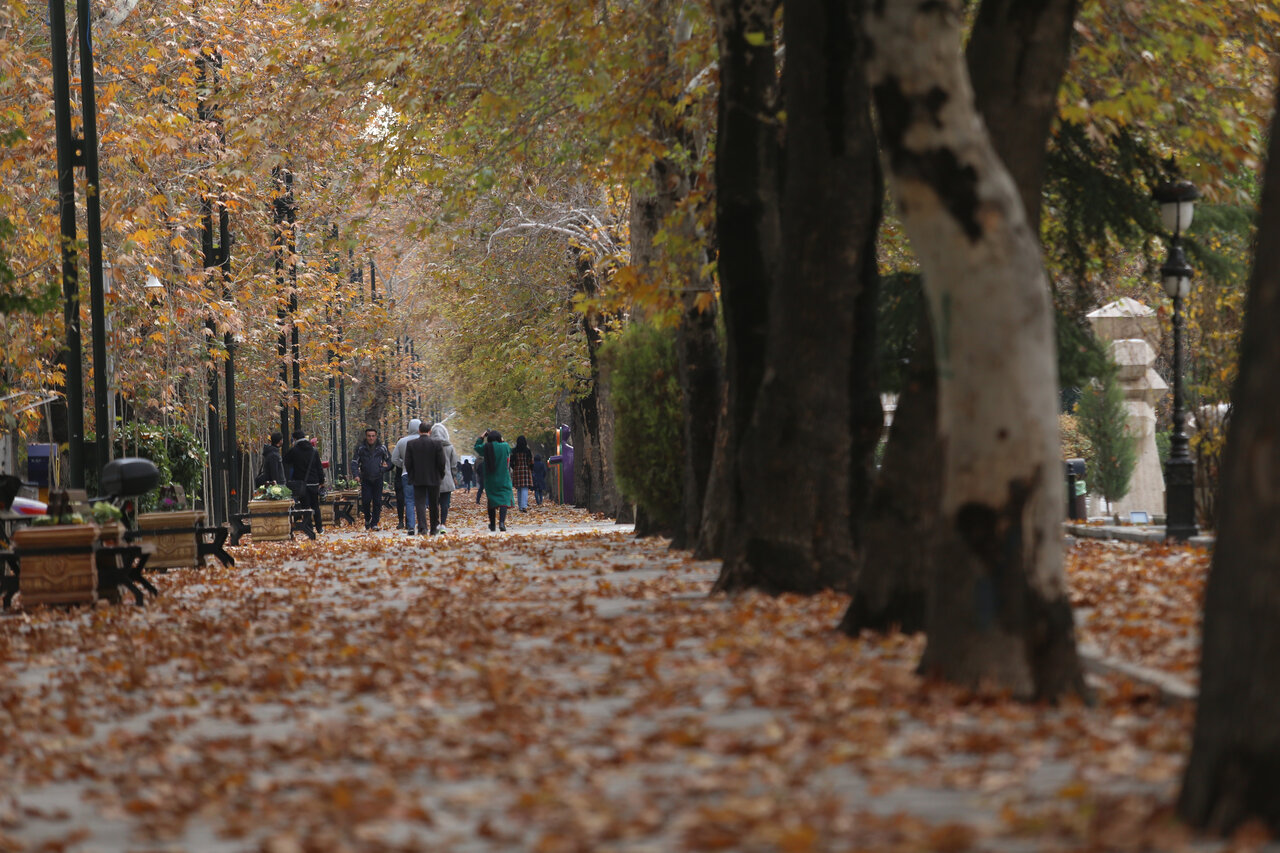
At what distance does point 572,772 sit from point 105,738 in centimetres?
271

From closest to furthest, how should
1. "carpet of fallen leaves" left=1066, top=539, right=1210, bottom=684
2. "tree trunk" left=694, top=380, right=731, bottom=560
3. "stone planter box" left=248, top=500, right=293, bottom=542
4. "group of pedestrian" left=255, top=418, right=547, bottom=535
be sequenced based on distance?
"carpet of fallen leaves" left=1066, top=539, right=1210, bottom=684, "tree trunk" left=694, top=380, right=731, bottom=560, "group of pedestrian" left=255, top=418, right=547, bottom=535, "stone planter box" left=248, top=500, right=293, bottom=542

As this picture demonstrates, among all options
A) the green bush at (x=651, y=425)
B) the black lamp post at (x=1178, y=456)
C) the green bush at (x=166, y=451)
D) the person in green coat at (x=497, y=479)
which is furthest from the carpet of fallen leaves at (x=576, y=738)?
the person in green coat at (x=497, y=479)

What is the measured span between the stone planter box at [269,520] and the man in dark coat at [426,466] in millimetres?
2335

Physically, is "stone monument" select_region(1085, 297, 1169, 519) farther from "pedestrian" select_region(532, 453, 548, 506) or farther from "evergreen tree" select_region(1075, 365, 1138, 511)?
"pedestrian" select_region(532, 453, 548, 506)

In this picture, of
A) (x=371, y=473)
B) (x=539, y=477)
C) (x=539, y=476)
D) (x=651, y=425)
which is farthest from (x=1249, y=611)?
(x=539, y=476)

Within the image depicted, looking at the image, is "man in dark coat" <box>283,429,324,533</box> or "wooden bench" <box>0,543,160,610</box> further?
"man in dark coat" <box>283,429,324,533</box>

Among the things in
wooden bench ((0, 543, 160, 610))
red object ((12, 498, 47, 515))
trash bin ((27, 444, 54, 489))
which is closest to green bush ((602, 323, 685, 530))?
red object ((12, 498, 47, 515))

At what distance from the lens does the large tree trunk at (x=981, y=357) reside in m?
6.74

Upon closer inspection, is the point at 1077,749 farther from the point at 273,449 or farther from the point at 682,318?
the point at 273,449

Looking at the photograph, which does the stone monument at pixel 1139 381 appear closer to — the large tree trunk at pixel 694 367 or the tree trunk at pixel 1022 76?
the large tree trunk at pixel 694 367

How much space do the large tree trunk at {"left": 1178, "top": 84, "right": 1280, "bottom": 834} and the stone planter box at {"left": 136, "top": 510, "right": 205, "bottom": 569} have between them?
54.0ft

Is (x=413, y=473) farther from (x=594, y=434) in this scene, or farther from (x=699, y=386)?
(x=594, y=434)

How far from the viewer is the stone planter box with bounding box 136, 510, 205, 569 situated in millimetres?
19672

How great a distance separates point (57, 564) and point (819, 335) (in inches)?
301
